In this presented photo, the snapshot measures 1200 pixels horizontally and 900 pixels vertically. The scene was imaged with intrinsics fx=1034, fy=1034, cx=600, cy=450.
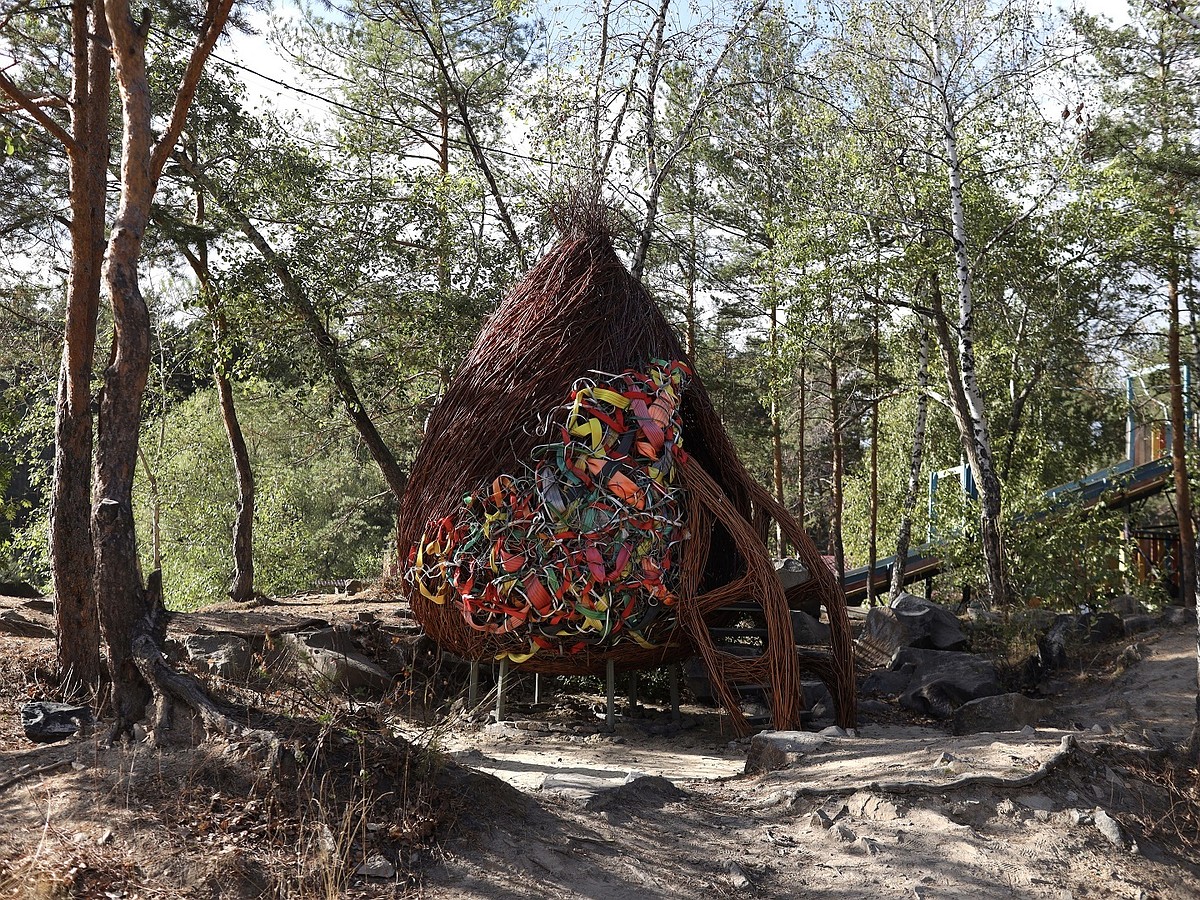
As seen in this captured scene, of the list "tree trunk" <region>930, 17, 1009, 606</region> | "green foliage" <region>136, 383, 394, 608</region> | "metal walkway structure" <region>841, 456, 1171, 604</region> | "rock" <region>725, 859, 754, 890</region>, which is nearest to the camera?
"rock" <region>725, 859, 754, 890</region>

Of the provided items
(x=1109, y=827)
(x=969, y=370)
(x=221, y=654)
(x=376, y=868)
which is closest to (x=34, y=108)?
(x=221, y=654)

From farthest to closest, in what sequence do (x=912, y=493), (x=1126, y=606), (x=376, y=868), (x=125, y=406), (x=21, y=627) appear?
(x=912, y=493)
(x=1126, y=606)
(x=21, y=627)
(x=125, y=406)
(x=376, y=868)

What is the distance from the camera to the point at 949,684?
8766 mm

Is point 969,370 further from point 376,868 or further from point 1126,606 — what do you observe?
point 376,868

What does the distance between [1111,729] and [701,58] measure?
8297 mm

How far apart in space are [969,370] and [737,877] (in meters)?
10.3

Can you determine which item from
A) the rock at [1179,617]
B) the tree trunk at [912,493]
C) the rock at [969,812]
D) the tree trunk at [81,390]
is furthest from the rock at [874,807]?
the tree trunk at [912,493]

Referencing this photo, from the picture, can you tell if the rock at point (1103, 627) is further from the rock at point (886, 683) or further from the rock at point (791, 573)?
the rock at point (791, 573)

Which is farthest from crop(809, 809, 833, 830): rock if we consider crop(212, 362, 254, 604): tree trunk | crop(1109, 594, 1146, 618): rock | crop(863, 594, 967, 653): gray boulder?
crop(212, 362, 254, 604): tree trunk

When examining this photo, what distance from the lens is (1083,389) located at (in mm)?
19734

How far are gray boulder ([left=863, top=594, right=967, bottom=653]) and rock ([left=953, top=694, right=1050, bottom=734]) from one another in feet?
9.27

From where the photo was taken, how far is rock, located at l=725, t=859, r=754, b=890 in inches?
174

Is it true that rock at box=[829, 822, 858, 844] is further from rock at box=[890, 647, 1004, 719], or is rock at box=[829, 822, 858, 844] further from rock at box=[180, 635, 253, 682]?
rock at box=[180, 635, 253, 682]

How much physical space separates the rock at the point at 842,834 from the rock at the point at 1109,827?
3.81 feet
